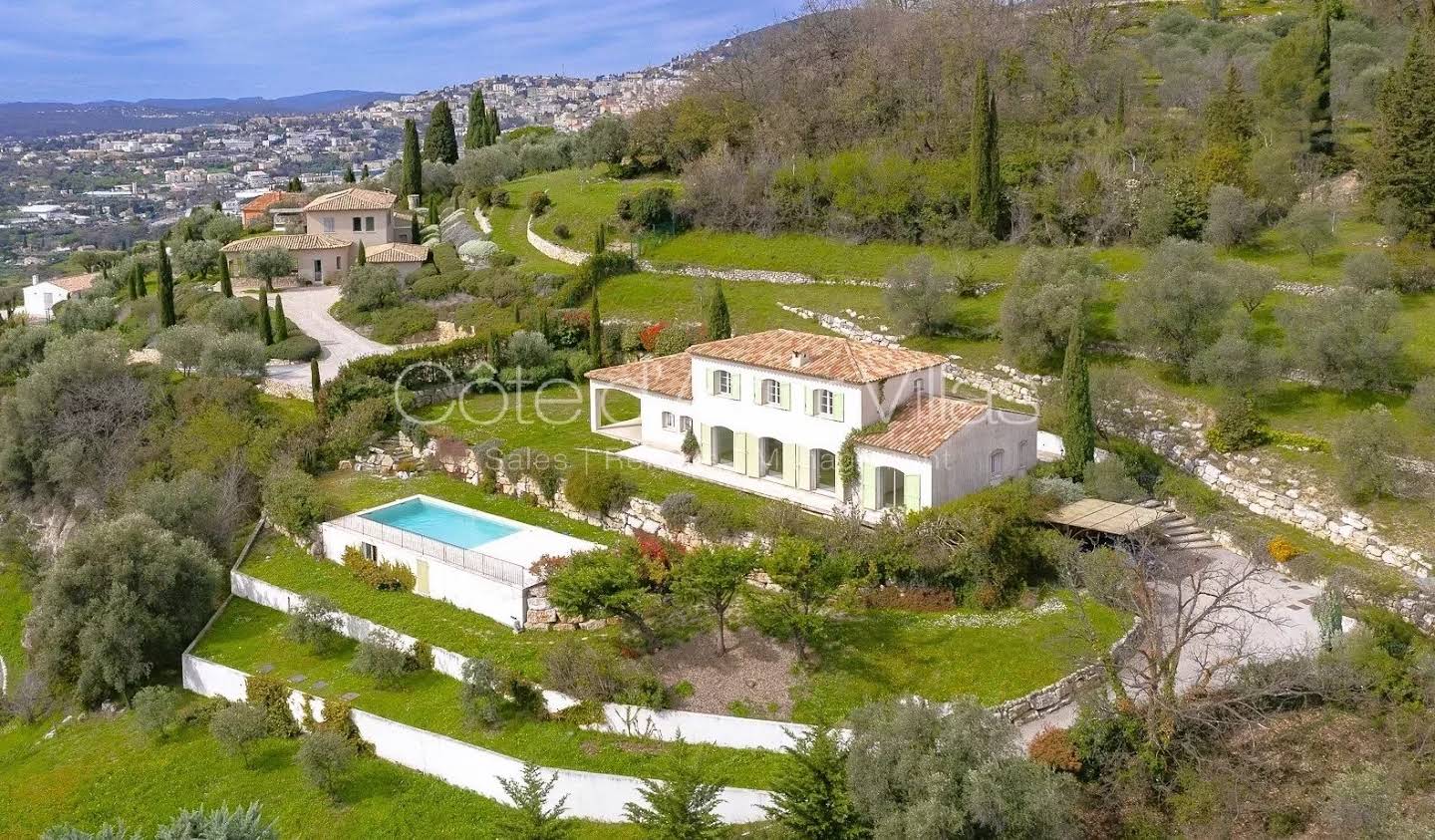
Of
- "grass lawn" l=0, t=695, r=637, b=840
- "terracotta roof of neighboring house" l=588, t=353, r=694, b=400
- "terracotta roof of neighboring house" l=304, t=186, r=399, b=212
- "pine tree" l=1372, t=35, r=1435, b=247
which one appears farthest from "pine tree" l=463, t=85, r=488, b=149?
"grass lawn" l=0, t=695, r=637, b=840

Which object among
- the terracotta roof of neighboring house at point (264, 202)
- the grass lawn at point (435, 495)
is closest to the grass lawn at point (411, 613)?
the grass lawn at point (435, 495)

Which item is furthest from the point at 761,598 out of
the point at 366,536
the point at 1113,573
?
the point at 366,536

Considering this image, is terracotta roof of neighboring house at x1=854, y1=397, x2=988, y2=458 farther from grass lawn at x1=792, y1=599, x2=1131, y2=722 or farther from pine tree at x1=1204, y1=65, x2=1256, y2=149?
pine tree at x1=1204, y1=65, x2=1256, y2=149

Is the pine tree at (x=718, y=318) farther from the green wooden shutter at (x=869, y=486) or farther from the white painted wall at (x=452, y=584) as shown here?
the white painted wall at (x=452, y=584)

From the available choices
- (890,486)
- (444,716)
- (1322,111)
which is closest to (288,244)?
(890,486)

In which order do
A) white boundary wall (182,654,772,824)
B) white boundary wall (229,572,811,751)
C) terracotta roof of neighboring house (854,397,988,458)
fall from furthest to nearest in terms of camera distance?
terracotta roof of neighboring house (854,397,988,458)
white boundary wall (229,572,811,751)
white boundary wall (182,654,772,824)

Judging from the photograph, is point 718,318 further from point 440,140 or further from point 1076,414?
point 440,140
